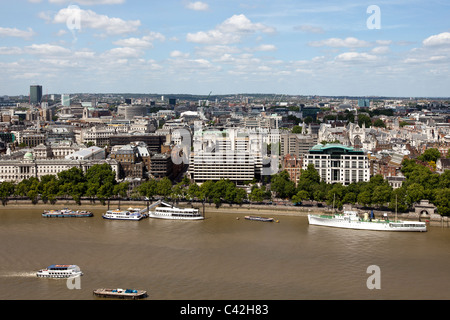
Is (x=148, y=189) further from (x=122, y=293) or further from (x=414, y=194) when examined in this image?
(x=122, y=293)

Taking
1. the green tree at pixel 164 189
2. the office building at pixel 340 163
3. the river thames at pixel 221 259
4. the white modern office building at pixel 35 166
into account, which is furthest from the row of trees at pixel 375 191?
the white modern office building at pixel 35 166

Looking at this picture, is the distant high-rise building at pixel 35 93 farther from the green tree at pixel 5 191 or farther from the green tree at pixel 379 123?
the green tree at pixel 5 191

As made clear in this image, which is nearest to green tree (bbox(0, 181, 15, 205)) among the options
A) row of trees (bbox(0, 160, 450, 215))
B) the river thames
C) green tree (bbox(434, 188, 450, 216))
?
row of trees (bbox(0, 160, 450, 215))

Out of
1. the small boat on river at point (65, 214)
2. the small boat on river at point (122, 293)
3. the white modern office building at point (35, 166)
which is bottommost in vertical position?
the small boat on river at point (122, 293)

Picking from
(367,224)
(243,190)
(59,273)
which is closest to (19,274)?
(59,273)

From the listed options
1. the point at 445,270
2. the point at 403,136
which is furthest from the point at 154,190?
the point at 403,136

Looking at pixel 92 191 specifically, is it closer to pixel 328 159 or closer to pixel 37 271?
pixel 37 271

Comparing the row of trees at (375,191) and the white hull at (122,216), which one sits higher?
the row of trees at (375,191)
